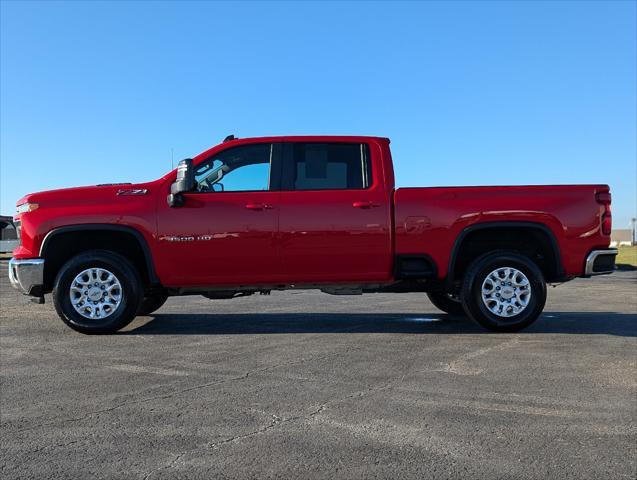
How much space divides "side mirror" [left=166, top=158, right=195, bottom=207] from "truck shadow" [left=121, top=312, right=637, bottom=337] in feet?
4.85

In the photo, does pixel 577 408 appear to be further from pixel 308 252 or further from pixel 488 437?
pixel 308 252

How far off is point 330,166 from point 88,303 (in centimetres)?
305

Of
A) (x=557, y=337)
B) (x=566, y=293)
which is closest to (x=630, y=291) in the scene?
(x=566, y=293)

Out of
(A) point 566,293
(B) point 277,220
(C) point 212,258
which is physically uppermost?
(B) point 277,220

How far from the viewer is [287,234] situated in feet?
19.2

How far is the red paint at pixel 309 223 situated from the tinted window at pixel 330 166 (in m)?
0.14

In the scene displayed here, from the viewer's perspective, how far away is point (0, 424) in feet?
10.3

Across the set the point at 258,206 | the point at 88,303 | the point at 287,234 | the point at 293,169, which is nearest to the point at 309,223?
the point at 287,234

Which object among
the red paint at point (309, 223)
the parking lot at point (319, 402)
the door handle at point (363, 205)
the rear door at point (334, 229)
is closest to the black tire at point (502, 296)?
the parking lot at point (319, 402)

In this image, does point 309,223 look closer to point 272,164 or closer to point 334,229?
point 334,229

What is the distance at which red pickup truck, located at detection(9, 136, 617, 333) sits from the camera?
230 inches

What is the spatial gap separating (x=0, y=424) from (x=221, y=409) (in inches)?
50.0

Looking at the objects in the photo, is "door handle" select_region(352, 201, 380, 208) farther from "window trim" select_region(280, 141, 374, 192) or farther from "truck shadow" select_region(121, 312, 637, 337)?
"truck shadow" select_region(121, 312, 637, 337)

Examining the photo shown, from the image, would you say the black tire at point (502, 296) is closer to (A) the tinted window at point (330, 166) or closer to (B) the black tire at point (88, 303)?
(A) the tinted window at point (330, 166)
